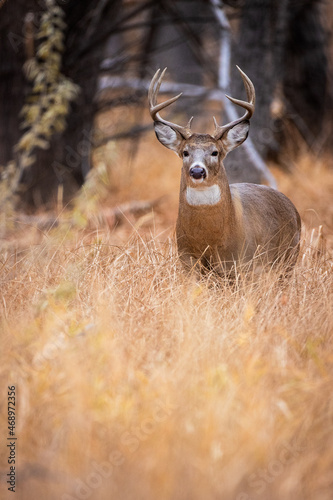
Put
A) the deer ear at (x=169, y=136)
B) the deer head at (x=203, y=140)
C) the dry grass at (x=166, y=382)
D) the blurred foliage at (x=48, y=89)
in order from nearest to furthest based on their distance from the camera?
the dry grass at (x=166, y=382) < the deer head at (x=203, y=140) < the deer ear at (x=169, y=136) < the blurred foliage at (x=48, y=89)

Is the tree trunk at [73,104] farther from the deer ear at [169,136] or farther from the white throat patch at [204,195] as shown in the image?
the white throat patch at [204,195]

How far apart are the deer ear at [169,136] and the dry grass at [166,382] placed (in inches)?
38.6

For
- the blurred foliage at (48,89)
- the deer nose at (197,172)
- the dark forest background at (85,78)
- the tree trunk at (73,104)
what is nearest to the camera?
the deer nose at (197,172)

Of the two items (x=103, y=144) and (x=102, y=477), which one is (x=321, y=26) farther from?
(x=102, y=477)

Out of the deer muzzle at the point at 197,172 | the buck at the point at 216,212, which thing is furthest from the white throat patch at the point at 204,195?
the deer muzzle at the point at 197,172

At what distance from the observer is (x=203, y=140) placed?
15.0ft

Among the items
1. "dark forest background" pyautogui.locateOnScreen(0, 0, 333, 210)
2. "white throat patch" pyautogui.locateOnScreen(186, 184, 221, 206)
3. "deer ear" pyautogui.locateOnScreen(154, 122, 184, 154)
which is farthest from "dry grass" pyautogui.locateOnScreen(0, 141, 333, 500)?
"dark forest background" pyautogui.locateOnScreen(0, 0, 333, 210)

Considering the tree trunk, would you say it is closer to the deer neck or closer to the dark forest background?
the dark forest background

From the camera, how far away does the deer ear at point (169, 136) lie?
188 inches

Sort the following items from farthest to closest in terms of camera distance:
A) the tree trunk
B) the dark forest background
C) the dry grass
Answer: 1. the tree trunk
2. the dark forest background
3. the dry grass

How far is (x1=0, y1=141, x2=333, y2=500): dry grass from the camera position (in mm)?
2502

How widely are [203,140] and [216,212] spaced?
0.51m

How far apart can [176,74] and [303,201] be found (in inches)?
339

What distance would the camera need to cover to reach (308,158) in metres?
10.4
